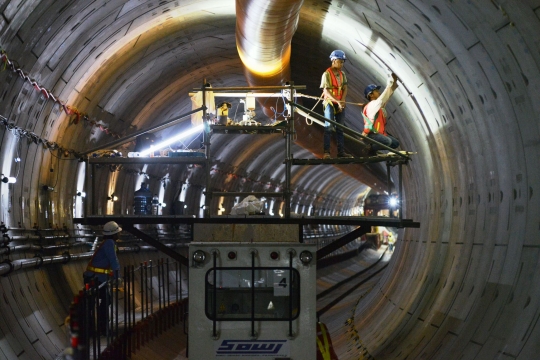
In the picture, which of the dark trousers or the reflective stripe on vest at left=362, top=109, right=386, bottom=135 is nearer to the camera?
the dark trousers

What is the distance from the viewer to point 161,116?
19.5m

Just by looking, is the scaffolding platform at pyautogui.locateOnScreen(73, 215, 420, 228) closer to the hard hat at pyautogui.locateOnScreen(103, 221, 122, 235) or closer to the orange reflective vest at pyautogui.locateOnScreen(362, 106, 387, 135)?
the hard hat at pyautogui.locateOnScreen(103, 221, 122, 235)

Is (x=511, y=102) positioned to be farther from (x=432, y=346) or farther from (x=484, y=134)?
(x=432, y=346)

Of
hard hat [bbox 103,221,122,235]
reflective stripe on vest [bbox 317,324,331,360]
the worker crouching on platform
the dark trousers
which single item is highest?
the dark trousers

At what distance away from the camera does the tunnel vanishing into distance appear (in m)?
8.07

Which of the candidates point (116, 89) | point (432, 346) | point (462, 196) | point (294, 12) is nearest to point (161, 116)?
point (116, 89)

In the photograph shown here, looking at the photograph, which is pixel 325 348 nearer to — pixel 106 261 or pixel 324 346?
pixel 324 346

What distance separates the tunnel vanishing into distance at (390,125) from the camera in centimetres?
807

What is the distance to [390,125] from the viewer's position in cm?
1617

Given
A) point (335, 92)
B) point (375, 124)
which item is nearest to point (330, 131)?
point (335, 92)

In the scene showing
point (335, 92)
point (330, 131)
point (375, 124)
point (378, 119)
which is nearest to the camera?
point (330, 131)

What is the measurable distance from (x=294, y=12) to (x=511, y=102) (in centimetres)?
398

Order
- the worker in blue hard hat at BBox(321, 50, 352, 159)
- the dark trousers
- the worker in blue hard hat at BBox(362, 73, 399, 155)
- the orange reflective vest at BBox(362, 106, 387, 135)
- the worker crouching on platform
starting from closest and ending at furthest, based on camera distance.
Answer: the worker crouching on platform < the dark trousers < the worker in blue hard hat at BBox(362, 73, 399, 155) < the worker in blue hard hat at BBox(321, 50, 352, 159) < the orange reflective vest at BBox(362, 106, 387, 135)

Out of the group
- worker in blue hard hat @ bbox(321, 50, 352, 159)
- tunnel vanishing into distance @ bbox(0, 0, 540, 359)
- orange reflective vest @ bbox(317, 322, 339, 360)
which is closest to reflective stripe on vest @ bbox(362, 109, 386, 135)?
worker in blue hard hat @ bbox(321, 50, 352, 159)
